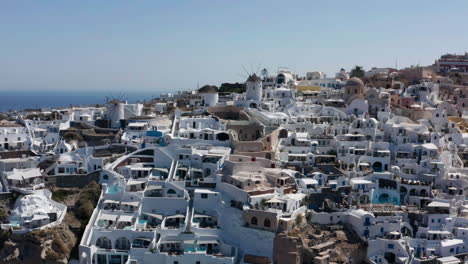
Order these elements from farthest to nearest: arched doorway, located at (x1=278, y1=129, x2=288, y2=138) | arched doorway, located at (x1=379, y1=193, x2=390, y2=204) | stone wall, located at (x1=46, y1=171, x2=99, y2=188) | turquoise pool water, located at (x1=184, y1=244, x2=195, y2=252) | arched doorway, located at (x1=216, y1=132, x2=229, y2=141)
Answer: arched doorway, located at (x1=278, y1=129, x2=288, y2=138), arched doorway, located at (x1=216, y1=132, x2=229, y2=141), stone wall, located at (x1=46, y1=171, x2=99, y2=188), arched doorway, located at (x1=379, y1=193, x2=390, y2=204), turquoise pool water, located at (x1=184, y1=244, x2=195, y2=252)

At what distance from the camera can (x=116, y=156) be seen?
1427 inches

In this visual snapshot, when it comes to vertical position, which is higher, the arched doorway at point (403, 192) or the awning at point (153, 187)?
the awning at point (153, 187)

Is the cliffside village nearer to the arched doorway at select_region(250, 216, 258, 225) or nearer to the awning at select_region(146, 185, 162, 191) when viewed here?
the awning at select_region(146, 185, 162, 191)

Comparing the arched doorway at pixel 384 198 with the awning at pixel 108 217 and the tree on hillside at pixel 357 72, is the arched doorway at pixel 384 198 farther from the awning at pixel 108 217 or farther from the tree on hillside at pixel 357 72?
the tree on hillside at pixel 357 72

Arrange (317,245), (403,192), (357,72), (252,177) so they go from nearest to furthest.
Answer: (317,245) < (252,177) < (403,192) < (357,72)

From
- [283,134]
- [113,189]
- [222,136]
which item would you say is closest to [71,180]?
[113,189]

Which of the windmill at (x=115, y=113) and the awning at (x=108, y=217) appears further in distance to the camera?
the windmill at (x=115, y=113)

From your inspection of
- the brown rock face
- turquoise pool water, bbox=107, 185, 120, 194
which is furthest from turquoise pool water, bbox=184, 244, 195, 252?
the brown rock face

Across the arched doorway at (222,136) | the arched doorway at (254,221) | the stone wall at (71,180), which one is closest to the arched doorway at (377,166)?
the arched doorway at (222,136)

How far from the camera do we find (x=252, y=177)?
100 feet

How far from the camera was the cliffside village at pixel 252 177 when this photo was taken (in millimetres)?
27266

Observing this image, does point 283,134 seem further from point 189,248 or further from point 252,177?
point 189,248

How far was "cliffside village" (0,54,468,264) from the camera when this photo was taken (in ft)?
89.5

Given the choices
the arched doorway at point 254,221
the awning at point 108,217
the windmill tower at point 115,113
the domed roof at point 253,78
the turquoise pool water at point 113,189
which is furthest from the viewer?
the domed roof at point 253,78
